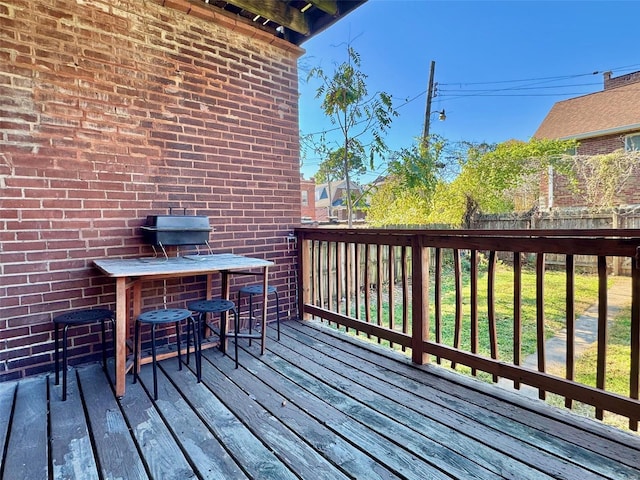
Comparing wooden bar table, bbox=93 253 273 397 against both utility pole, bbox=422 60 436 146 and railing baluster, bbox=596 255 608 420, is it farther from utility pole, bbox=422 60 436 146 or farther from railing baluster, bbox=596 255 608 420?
utility pole, bbox=422 60 436 146

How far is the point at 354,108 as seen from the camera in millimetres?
4680

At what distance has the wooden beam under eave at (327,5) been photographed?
3.18 meters

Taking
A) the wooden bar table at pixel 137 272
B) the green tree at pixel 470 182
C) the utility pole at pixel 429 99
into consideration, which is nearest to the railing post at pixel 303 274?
the wooden bar table at pixel 137 272

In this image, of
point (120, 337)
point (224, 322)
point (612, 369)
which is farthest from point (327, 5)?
point (612, 369)

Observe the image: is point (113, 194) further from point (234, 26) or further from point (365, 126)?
point (365, 126)

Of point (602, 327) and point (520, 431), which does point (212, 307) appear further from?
point (602, 327)

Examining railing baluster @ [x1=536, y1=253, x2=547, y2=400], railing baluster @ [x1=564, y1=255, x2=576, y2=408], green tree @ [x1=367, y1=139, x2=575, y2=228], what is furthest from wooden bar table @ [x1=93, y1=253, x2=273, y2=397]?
green tree @ [x1=367, y1=139, x2=575, y2=228]

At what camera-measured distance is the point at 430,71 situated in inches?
430

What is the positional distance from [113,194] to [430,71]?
10992 mm

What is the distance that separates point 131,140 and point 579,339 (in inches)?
195

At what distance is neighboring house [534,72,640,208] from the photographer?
367 inches

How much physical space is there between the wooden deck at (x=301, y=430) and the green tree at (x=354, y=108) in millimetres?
3367

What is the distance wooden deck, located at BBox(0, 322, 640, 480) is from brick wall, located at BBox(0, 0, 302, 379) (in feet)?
2.27

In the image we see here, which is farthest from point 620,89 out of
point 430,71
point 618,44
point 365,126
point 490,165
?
point 365,126
